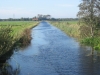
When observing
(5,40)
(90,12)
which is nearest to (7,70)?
(5,40)

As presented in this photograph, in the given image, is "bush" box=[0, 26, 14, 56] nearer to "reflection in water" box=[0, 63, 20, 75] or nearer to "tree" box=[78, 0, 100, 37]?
"reflection in water" box=[0, 63, 20, 75]

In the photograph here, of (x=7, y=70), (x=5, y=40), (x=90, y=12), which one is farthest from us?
(x=90, y=12)

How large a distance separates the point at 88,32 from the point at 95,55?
17.3m

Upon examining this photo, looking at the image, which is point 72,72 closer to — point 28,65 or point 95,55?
point 28,65

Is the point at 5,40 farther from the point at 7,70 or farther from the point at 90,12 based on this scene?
the point at 90,12

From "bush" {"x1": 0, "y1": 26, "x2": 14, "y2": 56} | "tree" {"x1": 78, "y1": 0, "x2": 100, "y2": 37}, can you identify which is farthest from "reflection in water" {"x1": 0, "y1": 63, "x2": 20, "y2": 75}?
"tree" {"x1": 78, "y1": 0, "x2": 100, "y2": 37}

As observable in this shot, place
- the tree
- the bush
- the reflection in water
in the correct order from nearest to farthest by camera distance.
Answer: the bush
the reflection in water
the tree

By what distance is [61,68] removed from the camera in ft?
86.4

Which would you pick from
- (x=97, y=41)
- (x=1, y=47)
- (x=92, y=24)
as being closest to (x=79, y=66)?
(x=1, y=47)

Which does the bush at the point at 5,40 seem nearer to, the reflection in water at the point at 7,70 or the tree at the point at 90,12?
the reflection in water at the point at 7,70

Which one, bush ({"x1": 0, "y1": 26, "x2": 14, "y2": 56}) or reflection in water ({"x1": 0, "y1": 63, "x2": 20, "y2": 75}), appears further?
reflection in water ({"x1": 0, "y1": 63, "x2": 20, "y2": 75})

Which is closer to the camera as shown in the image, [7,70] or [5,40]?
[5,40]

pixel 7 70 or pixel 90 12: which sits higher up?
pixel 90 12

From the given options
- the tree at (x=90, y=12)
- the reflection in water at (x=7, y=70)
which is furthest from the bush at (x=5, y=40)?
the tree at (x=90, y=12)
